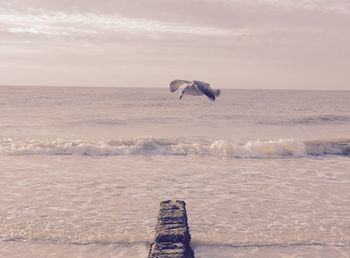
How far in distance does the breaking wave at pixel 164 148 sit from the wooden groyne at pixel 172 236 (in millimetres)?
12562

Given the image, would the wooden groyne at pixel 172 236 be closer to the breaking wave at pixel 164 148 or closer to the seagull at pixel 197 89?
the seagull at pixel 197 89

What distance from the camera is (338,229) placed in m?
9.95

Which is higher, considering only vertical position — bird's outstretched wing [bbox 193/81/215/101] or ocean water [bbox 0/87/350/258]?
bird's outstretched wing [bbox 193/81/215/101]

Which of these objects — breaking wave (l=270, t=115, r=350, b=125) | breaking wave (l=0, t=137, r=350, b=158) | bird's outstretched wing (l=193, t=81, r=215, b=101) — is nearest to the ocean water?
breaking wave (l=0, t=137, r=350, b=158)

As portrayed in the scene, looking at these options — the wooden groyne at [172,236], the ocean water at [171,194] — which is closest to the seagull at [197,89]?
the wooden groyne at [172,236]

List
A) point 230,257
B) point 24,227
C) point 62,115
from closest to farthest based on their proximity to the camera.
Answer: point 230,257 < point 24,227 < point 62,115

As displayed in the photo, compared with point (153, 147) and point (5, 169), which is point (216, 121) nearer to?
point (153, 147)

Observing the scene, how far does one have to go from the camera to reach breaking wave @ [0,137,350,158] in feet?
69.1

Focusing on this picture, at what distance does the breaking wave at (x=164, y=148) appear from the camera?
21062 mm

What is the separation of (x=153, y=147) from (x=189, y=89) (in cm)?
1534

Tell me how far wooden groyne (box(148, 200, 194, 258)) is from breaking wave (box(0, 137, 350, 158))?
12562 mm

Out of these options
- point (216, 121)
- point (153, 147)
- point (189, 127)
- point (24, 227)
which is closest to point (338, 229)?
point (24, 227)

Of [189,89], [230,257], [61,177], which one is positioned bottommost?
[230,257]

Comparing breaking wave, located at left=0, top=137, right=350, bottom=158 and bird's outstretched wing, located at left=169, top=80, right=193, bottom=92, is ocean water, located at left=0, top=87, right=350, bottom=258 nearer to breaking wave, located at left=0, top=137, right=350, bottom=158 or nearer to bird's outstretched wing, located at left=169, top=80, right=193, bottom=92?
breaking wave, located at left=0, top=137, right=350, bottom=158
